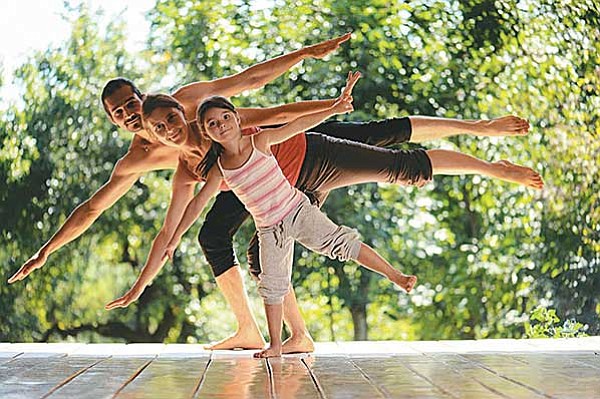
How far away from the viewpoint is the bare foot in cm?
417

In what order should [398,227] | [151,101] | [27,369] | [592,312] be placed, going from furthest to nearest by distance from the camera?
[398,227], [592,312], [151,101], [27,369]

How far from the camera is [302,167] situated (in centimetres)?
407

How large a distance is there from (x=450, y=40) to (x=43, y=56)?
2236 millimetres

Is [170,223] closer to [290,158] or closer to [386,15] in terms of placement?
[290,158]

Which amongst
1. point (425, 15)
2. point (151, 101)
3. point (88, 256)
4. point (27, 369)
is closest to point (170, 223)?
point (151, 101)

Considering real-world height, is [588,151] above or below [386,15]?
below

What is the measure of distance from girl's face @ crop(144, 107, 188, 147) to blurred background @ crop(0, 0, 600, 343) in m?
2.09

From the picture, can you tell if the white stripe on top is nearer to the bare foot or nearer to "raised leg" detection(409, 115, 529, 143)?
"raised leg" detection(409, 115, 529, 143)

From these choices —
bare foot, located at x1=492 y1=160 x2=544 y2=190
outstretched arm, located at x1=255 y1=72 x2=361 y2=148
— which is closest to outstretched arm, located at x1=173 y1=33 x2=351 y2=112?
outstretched arm, located at x1=255 y1=72 x2=361 y2=148

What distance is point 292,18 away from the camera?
19.8 ft

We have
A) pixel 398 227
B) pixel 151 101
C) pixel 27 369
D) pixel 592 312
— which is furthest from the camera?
pixel 398 227

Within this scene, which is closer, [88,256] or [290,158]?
[290,158]

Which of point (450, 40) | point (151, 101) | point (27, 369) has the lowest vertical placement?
point (27, 369)

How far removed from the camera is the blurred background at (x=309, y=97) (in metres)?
6.00
